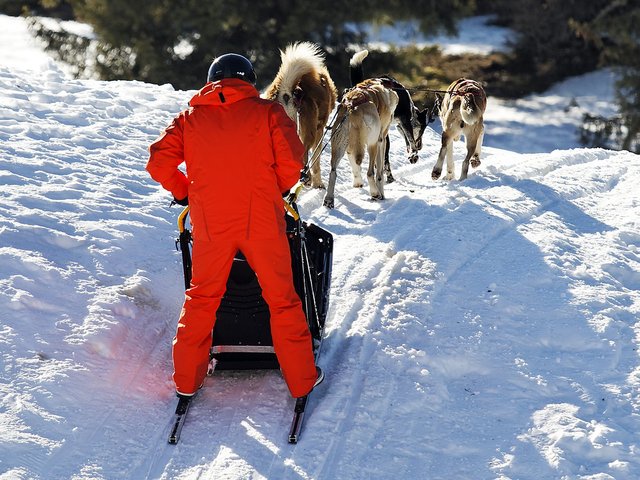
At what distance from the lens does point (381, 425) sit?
4789mm

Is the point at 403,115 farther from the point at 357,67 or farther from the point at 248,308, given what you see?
the point at 248,308

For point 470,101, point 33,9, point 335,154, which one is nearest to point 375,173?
point 335,154

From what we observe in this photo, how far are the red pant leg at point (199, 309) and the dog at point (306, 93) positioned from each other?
3421 millimetres

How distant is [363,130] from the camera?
813 centimetres

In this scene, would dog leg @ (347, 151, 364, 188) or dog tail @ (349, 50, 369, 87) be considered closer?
dog leg @ (347, 151, 364, 188)

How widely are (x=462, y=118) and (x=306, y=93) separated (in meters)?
1.70

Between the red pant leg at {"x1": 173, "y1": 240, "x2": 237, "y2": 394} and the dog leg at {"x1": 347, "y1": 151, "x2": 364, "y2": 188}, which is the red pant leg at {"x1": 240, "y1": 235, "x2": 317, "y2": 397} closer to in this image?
the red pant leg at {"x1": 173, "y1": 240, "x2": 237, "y2": 394}

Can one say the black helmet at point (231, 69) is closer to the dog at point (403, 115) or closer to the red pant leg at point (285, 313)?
the red pant leg at point (285, 313)

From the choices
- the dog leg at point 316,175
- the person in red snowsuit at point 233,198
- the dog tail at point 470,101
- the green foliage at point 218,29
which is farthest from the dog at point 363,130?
the green foliage at point 218,29

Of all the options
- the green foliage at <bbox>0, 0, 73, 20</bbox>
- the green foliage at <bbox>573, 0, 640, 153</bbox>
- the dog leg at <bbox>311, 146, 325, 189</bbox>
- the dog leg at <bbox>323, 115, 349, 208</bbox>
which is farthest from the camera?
the green foliage at <bbox>0, 0, 73, 20</bbox>

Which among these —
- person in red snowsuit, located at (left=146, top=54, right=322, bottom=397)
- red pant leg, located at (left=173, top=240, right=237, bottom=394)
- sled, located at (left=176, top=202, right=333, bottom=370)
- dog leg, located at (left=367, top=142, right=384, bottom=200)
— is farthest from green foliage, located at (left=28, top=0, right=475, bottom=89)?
red pant leg, located at (left=173, top=240, right=237, bottom=394)

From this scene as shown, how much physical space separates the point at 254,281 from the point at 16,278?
1.74 meters

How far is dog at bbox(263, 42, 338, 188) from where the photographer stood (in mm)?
7730

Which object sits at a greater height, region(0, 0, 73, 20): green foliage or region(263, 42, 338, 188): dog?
region(263, 42, 338, 188): dog
